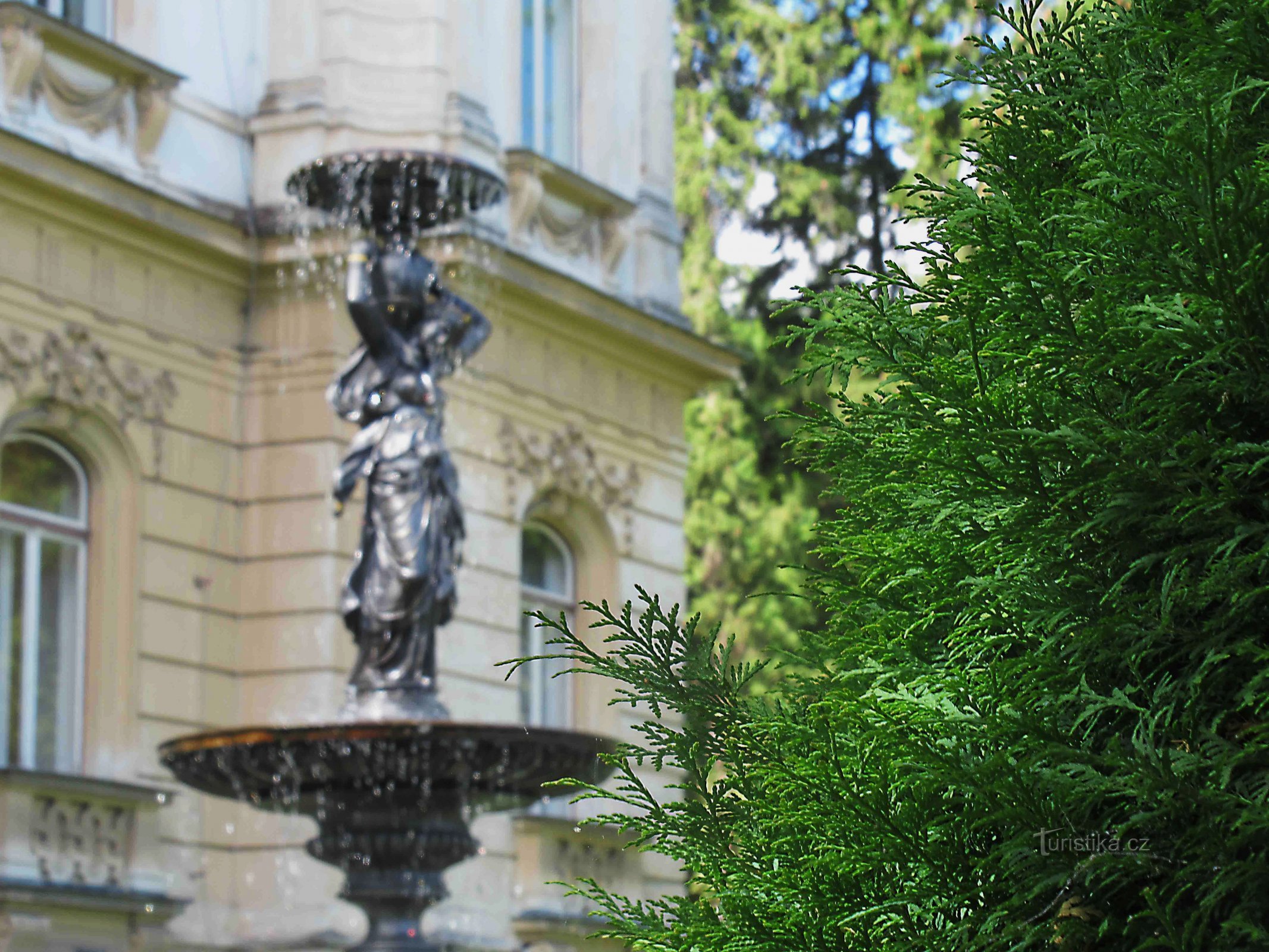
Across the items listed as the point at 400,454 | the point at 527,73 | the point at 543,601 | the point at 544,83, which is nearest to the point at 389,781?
the point at 400,454

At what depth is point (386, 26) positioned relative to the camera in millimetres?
14500

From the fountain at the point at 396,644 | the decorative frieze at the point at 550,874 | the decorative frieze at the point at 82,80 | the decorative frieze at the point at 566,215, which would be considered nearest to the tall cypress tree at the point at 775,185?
the decorative frieze at the point at 566,215

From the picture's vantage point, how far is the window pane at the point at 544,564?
1566 centimetres

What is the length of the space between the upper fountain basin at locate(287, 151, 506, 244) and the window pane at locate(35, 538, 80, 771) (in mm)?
2933

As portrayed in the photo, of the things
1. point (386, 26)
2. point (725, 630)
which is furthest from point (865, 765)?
point (725, 630)

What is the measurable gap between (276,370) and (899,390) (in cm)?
1077

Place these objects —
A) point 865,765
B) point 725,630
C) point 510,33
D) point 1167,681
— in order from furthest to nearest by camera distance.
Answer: point 725,630, point 510,33, point 865,765, point 1167,681

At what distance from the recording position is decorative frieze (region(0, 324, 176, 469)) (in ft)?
38.9

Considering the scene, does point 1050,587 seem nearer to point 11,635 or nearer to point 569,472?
point 11,635

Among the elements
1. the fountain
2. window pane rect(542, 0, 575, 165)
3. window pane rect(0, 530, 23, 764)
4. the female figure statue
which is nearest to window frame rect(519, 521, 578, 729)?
window pane rect(542, 0, 575, 165)

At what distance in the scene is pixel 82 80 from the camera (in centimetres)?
1267

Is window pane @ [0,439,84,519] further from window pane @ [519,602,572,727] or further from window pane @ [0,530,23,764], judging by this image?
window pane @ [519,602,572,727]

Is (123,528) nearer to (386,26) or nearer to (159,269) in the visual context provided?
(159,269)

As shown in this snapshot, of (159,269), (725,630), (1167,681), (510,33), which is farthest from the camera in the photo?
(725,630)
